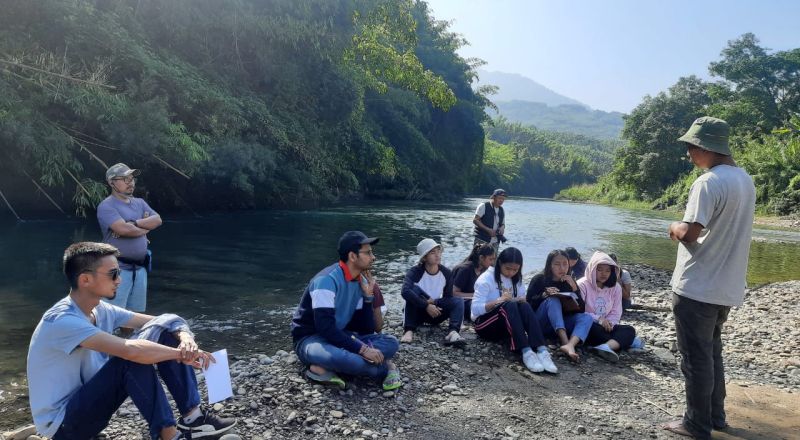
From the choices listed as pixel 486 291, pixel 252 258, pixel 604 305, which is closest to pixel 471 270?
pixel 486 291

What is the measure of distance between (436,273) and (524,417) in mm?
2664

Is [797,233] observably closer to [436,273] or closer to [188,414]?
[436,273]

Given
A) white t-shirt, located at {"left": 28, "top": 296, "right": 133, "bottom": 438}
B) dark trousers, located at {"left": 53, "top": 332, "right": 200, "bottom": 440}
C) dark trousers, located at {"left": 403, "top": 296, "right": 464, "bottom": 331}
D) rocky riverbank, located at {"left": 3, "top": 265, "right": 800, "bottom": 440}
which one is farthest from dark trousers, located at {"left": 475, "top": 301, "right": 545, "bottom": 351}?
white t-shirt, located at {"left": 28, "top": 296, "right": 133, "bottom": 438}

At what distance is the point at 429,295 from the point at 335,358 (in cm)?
234

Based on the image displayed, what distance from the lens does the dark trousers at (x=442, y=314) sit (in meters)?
6.76

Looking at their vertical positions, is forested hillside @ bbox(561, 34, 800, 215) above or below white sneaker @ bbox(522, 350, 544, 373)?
above

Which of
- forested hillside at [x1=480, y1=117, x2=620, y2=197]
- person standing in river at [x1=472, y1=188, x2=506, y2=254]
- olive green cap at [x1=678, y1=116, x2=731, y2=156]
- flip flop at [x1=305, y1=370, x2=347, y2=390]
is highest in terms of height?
forested hillside at [x1=480, y1=117, x2=620, y2=197]

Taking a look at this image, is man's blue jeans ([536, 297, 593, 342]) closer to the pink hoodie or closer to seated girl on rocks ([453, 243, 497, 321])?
the pink hoodie

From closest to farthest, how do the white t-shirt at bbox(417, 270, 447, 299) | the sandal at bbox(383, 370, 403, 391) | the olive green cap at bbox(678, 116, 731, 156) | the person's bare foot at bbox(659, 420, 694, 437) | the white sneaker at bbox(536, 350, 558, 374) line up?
the olive green cap at bbox(678, 116, 731, 156), the person's bare foot at bbox(659, 420, 694, 437), the sandal at bbox(383, 370, 403, 391), the white sneaker at bbox(536, 350, 558, 374), the white t-shirt at bbox(417, 270, 447, 299)

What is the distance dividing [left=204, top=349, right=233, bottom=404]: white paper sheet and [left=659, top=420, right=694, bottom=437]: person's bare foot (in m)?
3.47

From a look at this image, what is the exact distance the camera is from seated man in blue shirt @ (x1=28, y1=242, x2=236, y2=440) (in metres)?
3.21

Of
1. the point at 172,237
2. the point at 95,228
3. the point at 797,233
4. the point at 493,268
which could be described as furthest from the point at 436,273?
the point at 797,233

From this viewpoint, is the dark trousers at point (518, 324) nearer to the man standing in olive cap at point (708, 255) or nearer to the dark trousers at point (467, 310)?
the dark trousers at point (467, 310)

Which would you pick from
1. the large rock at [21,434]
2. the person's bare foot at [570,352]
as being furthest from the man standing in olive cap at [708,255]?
the large rock at [21,434]
